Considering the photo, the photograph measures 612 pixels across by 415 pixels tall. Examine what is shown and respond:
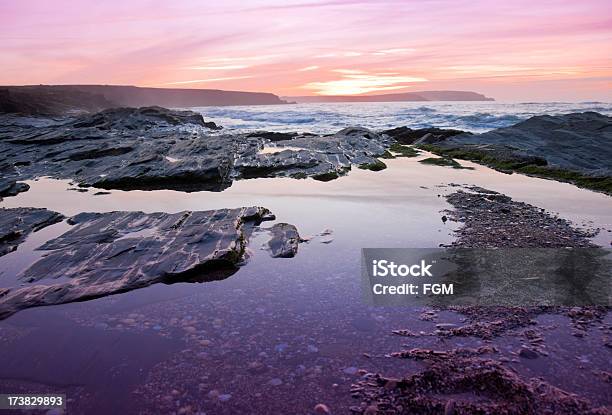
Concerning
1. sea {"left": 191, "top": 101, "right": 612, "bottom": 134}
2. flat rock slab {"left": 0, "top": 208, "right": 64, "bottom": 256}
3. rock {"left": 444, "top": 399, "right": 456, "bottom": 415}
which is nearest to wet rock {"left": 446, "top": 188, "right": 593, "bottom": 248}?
rock {"left": 444, "top": 399, "right": 456, "bottom": 415}

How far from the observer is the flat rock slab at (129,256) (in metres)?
7.24

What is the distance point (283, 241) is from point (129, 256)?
10.2 ft

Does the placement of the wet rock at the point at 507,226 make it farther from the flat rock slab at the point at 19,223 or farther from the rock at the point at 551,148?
the flat rock slab at the point at 19,223

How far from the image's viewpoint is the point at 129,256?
8.62 m

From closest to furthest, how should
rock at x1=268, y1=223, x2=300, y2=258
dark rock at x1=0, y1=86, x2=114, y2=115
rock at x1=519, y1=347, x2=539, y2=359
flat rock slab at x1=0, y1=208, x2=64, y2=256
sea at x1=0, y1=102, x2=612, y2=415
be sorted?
sea at x1=0, y1=102, x2=612, y2=415, rock at x1=519, y1=347, x2=539, y2=359, rock at x1=268, y1=223, x2=300, y2=258, flat rock slab at x1=0, y1=208, x2=64, y2=256, dark rock at x1=0, y1=86, x2=114, y2=115

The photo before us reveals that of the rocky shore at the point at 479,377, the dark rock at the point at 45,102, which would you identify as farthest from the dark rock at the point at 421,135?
the dark rock at the point at 45,102

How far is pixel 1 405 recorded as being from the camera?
4613 mm

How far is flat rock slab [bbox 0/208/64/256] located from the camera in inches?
388

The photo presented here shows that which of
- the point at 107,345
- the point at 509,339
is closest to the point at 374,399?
the point at 509,339

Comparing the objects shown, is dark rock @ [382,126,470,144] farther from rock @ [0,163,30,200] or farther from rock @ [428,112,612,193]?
rock @ [0,163,30,200]

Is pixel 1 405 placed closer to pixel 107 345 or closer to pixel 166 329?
pixel 107 345

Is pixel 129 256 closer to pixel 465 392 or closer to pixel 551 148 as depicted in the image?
pixel 465 392

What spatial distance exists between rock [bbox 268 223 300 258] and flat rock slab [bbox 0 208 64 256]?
18.1 feet

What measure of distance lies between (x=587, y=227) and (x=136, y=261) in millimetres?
10102
